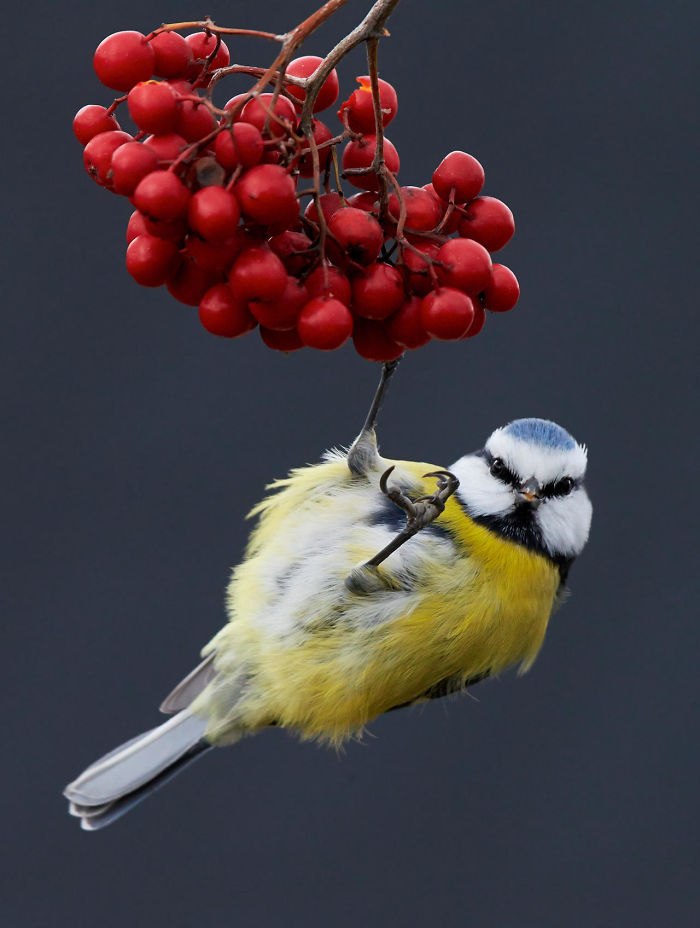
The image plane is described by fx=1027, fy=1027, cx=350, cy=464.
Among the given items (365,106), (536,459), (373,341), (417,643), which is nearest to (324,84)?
(365,106)

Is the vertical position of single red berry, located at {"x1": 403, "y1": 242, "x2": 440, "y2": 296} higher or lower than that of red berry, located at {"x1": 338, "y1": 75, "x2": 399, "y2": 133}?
lower

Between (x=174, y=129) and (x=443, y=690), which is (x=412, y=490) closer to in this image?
(x=443, y=690)

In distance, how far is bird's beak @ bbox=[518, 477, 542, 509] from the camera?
5.40ft

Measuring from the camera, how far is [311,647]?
1684 millimetres

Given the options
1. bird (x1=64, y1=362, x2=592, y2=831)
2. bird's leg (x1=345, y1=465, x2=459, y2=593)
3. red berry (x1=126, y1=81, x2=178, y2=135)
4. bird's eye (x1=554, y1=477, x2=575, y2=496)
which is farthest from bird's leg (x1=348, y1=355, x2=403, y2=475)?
red berry (x1=126, y1=81, x2=178, y2=135)

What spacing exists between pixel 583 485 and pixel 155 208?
1137 millimetres

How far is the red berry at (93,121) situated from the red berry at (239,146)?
0.16 metres

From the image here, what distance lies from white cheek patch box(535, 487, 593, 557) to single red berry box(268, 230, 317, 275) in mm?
884

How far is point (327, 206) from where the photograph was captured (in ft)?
3.13

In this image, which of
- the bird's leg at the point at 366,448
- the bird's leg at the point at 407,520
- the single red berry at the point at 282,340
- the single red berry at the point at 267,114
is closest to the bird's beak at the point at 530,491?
the bird's leg at the point at 407,520

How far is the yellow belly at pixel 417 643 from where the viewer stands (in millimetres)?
1646

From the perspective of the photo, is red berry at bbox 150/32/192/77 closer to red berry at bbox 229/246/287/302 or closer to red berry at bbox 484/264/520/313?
red berry at bbox 229/246/287/302

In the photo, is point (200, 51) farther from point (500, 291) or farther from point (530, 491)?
point (530, 491)

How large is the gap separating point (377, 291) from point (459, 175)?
17 cm
